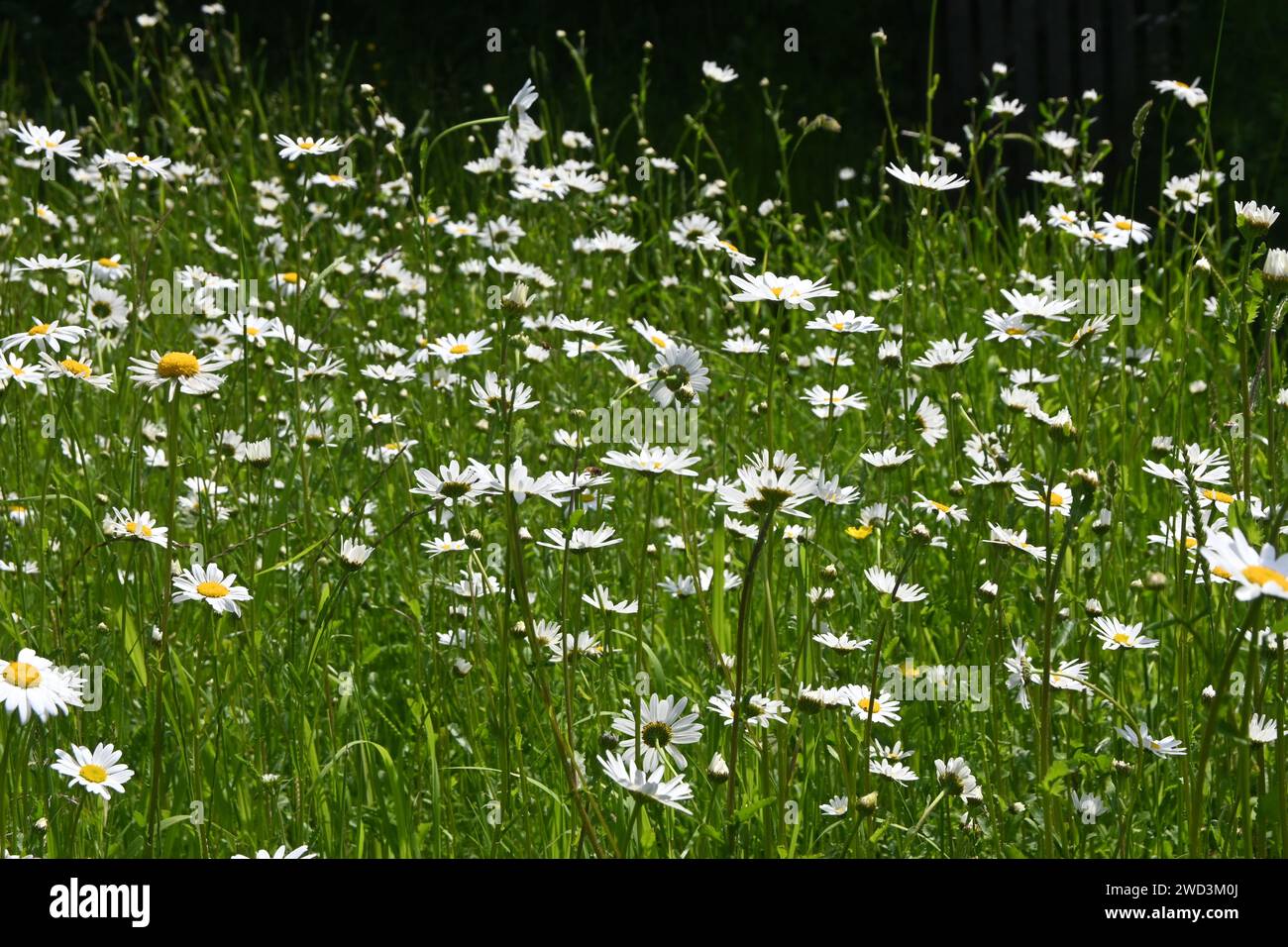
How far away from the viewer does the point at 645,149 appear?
3.57m

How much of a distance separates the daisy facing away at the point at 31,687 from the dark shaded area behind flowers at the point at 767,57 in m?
3.49

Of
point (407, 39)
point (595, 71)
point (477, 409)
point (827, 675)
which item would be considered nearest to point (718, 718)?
point (827, 675)

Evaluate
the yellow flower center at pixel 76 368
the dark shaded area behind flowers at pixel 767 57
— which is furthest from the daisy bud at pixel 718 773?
the dark shaded area behind flowers at pixel 767 57

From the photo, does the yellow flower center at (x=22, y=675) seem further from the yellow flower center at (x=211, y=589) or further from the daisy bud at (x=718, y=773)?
the daisy bud at (x=718, y=773)

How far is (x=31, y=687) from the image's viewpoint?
117 centimetres

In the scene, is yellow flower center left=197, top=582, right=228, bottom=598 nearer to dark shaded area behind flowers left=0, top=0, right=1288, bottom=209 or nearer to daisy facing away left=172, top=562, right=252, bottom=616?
daisy facing away left=172, top=562, right=252, bottom=616

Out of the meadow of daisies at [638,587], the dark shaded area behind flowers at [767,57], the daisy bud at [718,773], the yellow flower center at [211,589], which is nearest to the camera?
the daisy bud at [718,773]

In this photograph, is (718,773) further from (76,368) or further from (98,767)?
(76,368)

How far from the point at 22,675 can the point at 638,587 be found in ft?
2.27

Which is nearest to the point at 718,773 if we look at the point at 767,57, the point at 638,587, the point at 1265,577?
the point at 638,587

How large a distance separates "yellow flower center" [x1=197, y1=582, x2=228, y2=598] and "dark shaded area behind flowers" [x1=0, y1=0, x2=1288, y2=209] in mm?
3064

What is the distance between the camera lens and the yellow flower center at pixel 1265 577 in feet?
3.36

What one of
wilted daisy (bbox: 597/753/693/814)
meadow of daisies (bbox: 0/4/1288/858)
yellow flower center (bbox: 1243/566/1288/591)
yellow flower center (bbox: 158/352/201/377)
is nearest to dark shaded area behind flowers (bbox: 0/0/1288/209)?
meadow of daisies (bbox: 0/4/1288/858)

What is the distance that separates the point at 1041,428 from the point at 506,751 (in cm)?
A: 148
